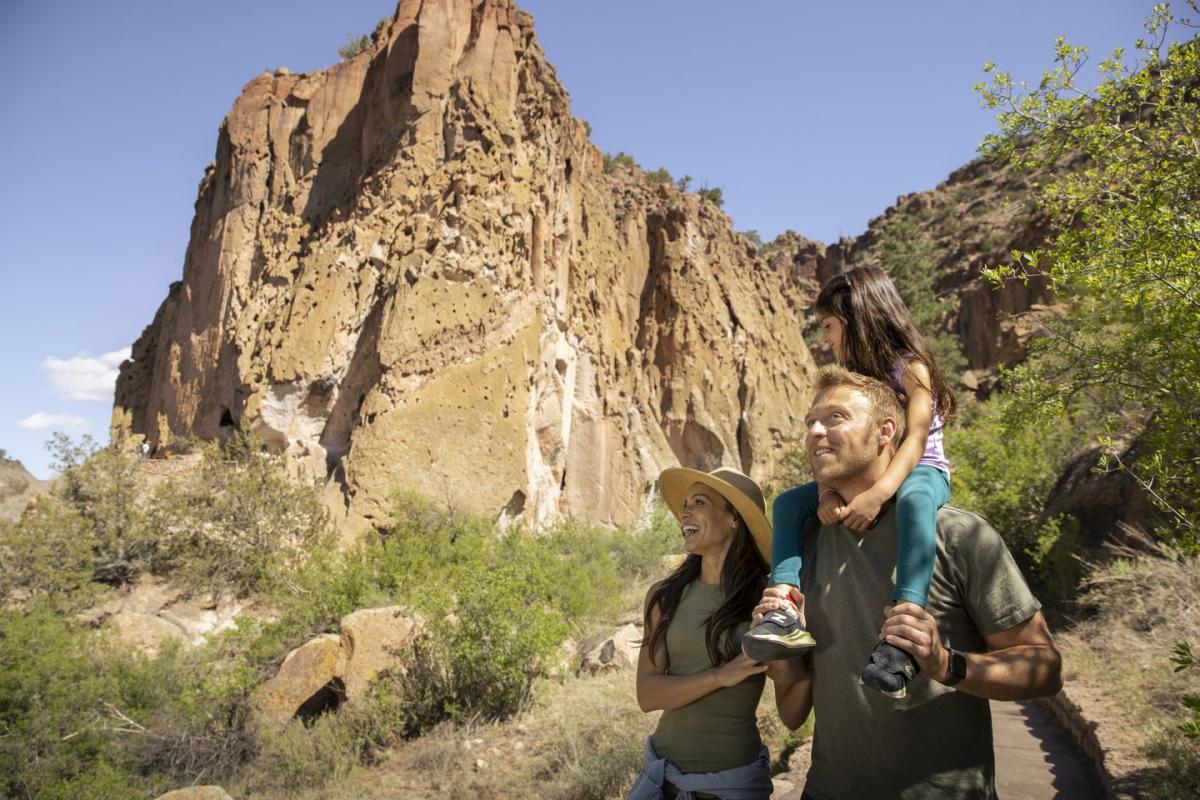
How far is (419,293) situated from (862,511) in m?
14.2

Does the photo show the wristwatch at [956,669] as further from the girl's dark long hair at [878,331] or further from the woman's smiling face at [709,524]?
the woman's smiling face at [709,524]

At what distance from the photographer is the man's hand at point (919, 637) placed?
1.57 metres

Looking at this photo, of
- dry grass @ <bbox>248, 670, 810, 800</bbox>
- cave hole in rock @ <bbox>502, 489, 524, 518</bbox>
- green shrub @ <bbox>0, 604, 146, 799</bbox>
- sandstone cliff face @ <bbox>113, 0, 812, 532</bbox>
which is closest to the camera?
dry grass @ <bbox>248, 670, 810, 800</bbox>

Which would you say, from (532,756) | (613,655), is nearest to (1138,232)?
(532,756)

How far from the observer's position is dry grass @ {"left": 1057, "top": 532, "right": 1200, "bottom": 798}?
14.4 feet

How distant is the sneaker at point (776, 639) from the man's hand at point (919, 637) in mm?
211

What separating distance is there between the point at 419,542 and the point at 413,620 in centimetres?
398

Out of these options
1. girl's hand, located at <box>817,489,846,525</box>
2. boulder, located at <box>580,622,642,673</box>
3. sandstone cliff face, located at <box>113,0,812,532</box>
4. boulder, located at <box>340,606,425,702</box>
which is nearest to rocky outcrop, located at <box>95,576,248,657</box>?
sandstone cliff face, located at <box>113,0,812,532</box>

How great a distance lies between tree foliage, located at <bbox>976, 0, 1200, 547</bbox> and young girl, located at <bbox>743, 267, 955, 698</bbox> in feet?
7.66

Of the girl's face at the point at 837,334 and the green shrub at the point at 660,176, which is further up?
the green shrub at the point at 660,176

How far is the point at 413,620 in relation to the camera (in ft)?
25.7

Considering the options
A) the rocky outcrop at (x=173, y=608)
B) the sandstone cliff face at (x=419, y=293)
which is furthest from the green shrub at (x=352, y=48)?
the rocky outcrop at (x=173, y=608)

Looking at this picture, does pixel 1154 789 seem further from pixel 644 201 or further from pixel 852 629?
pixel 644 201

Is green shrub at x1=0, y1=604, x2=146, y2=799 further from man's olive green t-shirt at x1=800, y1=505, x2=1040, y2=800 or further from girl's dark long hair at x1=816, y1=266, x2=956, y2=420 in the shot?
girl's dark long hair at x1=816, y1=266, x2=956, y2=420
